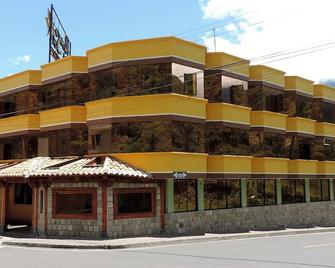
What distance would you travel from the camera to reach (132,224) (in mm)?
25516

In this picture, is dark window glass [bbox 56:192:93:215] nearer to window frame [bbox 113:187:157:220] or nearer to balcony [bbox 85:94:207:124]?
window frame [bbox 113:187:157:220]

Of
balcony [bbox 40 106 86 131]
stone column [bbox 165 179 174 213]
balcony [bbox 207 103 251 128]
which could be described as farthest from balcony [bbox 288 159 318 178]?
balcony [bbox 40 106 86 131]

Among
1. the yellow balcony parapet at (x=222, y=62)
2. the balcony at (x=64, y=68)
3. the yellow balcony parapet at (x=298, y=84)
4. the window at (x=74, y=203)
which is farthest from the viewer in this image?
the yellow balcony parapet at (x=298, y=84)

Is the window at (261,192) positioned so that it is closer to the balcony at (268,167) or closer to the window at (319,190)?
the balcony at (268,167)

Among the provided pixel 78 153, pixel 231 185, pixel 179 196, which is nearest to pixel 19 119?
pixel 78 153

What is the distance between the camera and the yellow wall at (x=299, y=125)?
119ft

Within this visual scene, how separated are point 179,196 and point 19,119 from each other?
46.1 feet

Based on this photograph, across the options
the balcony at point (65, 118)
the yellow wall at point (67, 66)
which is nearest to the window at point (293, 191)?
the balcony at point (65, 118)

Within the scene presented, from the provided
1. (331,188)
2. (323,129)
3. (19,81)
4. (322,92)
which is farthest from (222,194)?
(19,81)

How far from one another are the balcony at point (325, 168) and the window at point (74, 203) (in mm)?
21225

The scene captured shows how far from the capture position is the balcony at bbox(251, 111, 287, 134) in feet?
107

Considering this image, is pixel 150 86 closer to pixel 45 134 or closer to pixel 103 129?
pixel 103 129

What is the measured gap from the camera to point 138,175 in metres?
24.6

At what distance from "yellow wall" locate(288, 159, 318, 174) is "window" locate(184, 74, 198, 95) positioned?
37.7 ft
